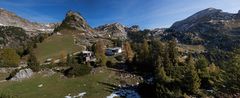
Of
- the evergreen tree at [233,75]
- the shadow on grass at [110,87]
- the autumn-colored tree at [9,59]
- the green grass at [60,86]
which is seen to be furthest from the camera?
the autumn-colored tree at [9,59]

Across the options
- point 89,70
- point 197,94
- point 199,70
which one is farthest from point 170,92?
point 89,70

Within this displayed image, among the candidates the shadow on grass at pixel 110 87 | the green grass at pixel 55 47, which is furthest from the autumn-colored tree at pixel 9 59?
the shadow on grass at pixel 110 87

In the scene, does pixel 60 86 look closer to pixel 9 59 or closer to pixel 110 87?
pixel 110 87

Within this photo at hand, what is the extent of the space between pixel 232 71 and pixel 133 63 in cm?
5703

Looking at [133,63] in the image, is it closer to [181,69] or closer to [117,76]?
[117,76]

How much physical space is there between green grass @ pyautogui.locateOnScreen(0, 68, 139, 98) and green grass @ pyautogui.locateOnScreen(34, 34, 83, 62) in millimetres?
52907

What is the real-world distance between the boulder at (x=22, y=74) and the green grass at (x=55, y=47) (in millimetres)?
46778

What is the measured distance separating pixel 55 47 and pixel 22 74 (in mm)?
76501

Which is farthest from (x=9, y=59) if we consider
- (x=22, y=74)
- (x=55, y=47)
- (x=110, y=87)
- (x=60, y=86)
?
(x=110, y=87)

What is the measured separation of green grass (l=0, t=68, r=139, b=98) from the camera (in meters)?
70.0

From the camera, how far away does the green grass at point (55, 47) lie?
14175 cm

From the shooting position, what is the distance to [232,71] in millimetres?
47406

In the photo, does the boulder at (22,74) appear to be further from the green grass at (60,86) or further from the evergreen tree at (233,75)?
the evergreen tree at (233,75)

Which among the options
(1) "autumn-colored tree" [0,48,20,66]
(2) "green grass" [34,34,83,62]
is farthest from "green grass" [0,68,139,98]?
(2) "green grass" [34,34,83,62]
